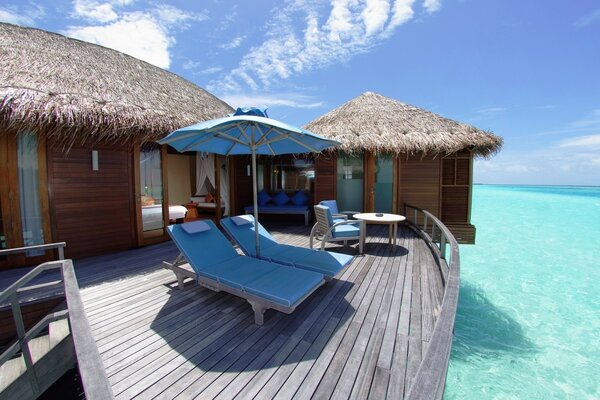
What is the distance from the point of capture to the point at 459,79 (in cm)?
1245

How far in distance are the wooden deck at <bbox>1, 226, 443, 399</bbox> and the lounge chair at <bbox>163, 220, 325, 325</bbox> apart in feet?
0.93

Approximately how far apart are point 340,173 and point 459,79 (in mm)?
9197

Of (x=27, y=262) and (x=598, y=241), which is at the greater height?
(x=27, y=262)

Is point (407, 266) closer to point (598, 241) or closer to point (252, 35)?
point (252, 35)

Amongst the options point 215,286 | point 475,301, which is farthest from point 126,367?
point 475,301

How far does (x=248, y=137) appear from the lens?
4215mm

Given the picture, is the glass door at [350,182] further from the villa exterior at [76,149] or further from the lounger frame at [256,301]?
the lounger frame at [256,301]

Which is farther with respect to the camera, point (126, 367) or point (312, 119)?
point (312, 119)

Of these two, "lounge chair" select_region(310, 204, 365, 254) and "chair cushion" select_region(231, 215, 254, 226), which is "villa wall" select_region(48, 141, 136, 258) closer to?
"chair cushion" select_region(231, 215, 254, 226)

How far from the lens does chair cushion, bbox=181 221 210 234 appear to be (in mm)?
3457

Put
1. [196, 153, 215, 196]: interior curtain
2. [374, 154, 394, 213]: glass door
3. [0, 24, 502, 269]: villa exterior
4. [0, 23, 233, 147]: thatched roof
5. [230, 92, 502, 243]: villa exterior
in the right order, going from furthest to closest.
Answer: [374, 154, 394, 213]: glass door → [196, 153, 215, 196]: interior curtain → [230, 92, 502, 243]: villa exterior → [0, 24, 502, 269]: villa exterior → [0, 23, 233, 147]: thatched roof

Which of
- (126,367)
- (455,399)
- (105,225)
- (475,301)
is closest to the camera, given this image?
(126,367)

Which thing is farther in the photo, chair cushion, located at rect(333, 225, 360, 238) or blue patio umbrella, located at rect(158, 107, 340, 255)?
chair cushion, located at rect(333, 225, 360, 238)

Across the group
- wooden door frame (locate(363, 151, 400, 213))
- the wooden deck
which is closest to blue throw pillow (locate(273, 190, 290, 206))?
wooden door frame (locate(363, 151, 400, 213))
